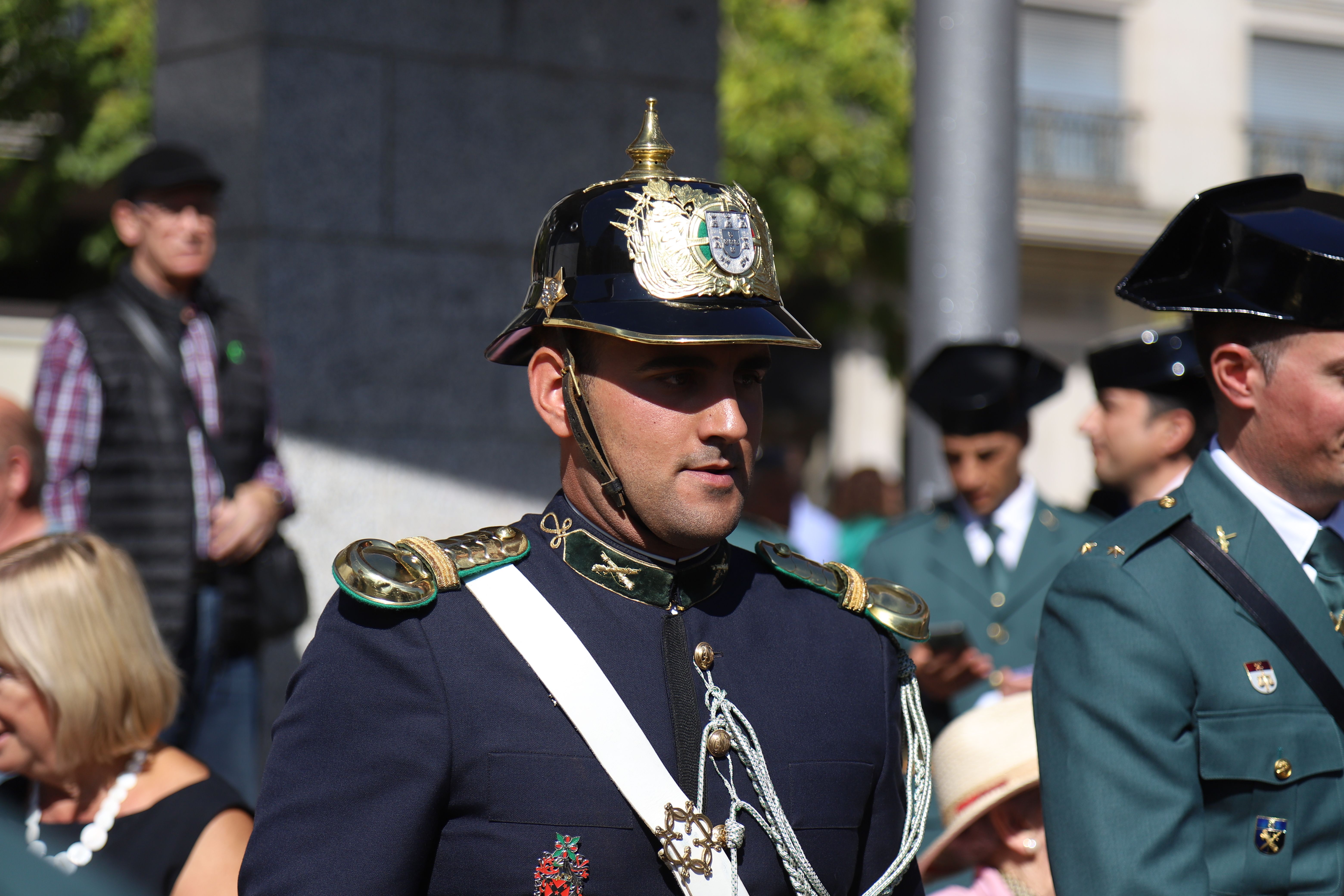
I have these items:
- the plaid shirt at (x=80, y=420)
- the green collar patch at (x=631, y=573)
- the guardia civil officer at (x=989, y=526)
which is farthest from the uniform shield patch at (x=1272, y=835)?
the plaid shirt at (x=80, y=420)

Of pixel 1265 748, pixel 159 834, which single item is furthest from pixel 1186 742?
pixel 159 834

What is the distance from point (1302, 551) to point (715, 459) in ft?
3.56

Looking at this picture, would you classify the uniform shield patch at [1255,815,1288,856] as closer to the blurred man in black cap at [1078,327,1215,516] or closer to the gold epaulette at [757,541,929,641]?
the gold epaulette at [757,541,929,641]

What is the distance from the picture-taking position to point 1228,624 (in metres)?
2.65

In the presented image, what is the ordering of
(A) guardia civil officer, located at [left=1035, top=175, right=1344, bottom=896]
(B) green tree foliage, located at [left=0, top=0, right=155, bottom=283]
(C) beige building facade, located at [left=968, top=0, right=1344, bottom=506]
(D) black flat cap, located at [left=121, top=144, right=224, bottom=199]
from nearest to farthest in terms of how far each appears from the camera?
(A) guardia civil officer, located at [left=1035, top=175, right=1344, bottom=896] → (D) black flat cap, located at [left=121, top=144, right=224, bottom=199] → (B) green tree foliage, located at [left=0, top=0, right=155, bottom=283] → (C) beige building facade, located at [left=968, top=0, right=1344, bottom=506]

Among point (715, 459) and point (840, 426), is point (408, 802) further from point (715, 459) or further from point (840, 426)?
point (840, 426)

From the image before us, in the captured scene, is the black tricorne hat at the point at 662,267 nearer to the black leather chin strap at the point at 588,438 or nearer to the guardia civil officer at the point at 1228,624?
the black leather chin strap at the point at 588,438

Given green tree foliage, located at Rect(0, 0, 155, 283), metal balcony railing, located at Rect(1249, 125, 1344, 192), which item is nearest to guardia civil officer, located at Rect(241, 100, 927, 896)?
green tree foliage, located at Rect(0, 0, 155, 283)

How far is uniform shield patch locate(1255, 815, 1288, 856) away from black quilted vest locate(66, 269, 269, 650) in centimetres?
321

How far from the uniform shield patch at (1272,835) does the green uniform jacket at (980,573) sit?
102 inches

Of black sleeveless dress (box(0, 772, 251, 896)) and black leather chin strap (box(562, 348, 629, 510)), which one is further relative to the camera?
black sleeveless dress (box(0, 772, 251, 896))

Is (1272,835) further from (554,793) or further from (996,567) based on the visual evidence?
(996,567)

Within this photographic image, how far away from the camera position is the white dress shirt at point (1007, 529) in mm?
5406

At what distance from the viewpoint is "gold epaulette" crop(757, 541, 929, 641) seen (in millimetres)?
2600
